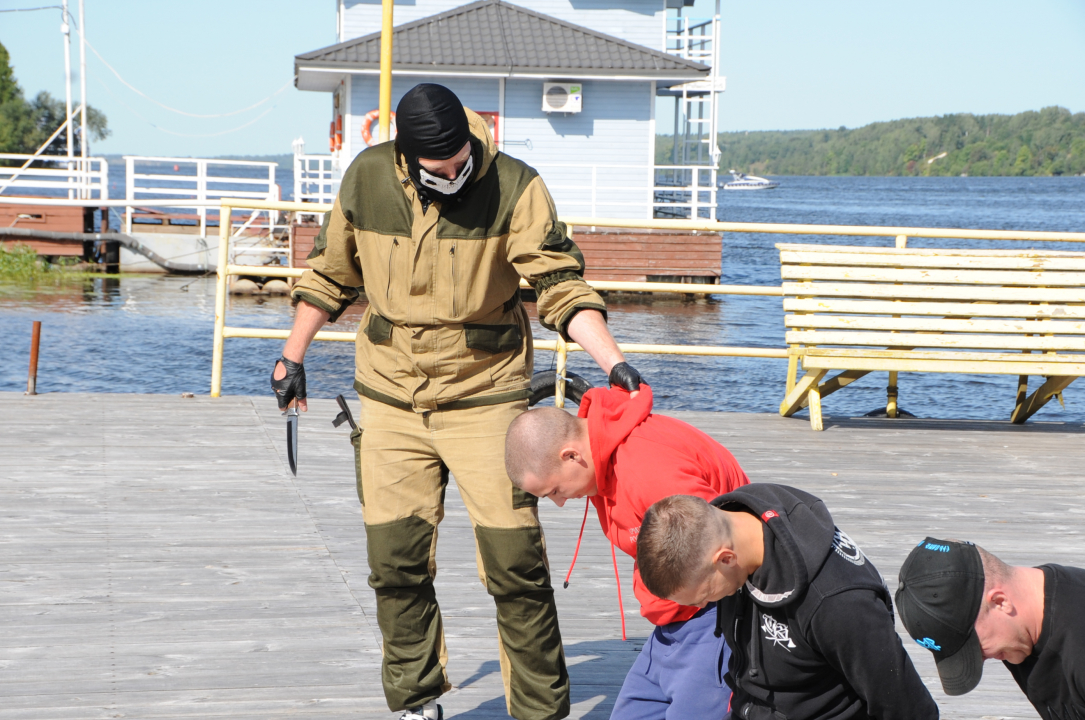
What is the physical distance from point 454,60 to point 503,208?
22183 mm

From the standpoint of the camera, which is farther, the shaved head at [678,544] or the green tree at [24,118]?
the green tree at [24,118]

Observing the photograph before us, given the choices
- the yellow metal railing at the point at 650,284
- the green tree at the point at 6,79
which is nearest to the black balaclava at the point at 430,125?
the yellow metal railing at the point at 650,284

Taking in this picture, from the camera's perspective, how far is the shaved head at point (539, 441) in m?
2.56

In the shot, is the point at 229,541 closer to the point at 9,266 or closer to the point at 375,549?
the point at 375,549

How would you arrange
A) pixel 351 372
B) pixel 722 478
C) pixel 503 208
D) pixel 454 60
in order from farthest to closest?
pixel 454 60 → pixel 351 372 → pixel 503 208 → pixel 722 478

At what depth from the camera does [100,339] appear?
60.8 feet

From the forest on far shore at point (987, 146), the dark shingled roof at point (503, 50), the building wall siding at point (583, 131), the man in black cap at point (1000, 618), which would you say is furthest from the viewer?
the forest on far shore at point (987, 146)

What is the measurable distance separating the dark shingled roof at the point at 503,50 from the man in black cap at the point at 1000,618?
2265 centimetres

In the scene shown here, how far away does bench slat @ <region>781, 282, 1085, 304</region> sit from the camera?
23.0 feet

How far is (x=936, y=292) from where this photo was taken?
7031mm

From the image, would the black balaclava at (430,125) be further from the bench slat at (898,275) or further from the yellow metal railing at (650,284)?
the bench slat at (898,275)

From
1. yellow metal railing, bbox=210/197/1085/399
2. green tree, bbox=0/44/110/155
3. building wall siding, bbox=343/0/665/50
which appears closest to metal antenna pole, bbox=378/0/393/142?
yellow metal railing, bbox=210/197/1085/399

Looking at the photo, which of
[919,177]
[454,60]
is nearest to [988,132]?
[919,177]

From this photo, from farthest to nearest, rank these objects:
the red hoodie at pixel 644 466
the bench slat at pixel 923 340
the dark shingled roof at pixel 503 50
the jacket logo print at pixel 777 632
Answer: the dark shingled roof at pixel 503 50, the bench slat at pixel 923 340, the red hoodie at pixel 644 466, the jacket logo print at pixel 777 632
